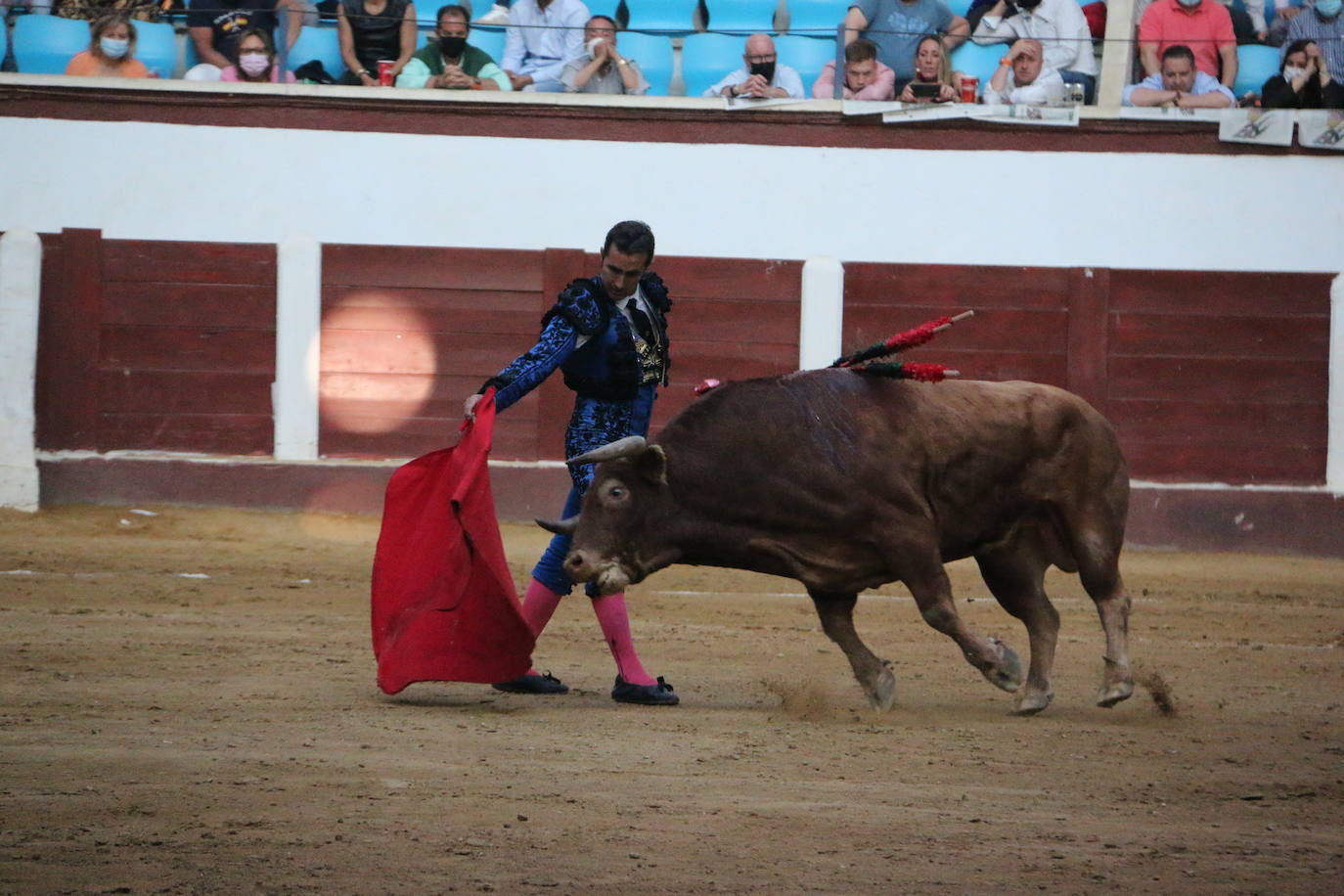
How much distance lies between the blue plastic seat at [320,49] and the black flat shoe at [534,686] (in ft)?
20.6

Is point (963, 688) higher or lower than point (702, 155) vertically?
lower

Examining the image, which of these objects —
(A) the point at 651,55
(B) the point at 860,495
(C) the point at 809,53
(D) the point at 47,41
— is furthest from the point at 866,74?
(B) the point at 860,495

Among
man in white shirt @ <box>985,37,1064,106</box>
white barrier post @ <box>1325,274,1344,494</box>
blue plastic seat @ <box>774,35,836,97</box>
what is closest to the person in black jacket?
white barrier post @ <box>1325,274,1344,494</box>

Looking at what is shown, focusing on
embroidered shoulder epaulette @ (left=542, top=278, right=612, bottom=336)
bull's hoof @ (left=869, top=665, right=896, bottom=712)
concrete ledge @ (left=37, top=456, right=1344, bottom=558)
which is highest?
embroidered shoulder epaulette @ (left=542, top=278, right=612, bottom=336)

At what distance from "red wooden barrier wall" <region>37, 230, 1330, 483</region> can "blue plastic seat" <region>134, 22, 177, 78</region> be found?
1103 mm

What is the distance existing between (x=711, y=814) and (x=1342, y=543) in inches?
307

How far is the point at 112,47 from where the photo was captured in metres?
10.0

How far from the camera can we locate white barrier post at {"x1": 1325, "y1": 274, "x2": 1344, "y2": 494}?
10.1 metres

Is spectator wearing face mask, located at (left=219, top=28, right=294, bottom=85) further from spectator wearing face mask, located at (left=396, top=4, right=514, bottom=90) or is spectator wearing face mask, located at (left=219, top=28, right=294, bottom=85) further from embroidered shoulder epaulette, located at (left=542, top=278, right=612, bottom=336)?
embroidered shoulder epaulette, located at (left=542, top=278, right=612, bottom=336)

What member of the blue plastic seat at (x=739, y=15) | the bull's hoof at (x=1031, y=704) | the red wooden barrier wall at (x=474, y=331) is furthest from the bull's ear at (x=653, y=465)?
the blue plastic seat at (x=739, y=15)

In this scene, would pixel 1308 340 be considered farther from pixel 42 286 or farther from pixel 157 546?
pixel 42 286

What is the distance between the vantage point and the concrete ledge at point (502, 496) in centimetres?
1005

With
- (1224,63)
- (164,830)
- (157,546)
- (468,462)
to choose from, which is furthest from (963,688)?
(1224,63)

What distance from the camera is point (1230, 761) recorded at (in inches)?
164
